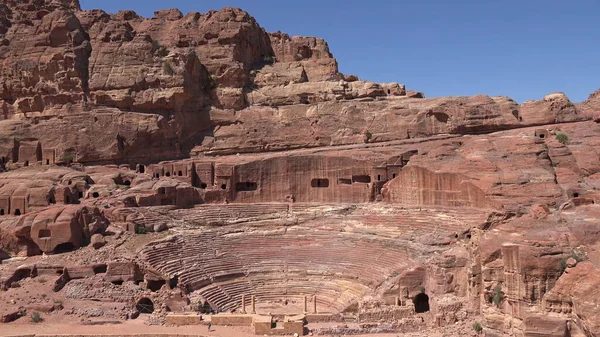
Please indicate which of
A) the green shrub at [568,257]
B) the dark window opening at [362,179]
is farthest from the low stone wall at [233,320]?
the dark window opening at [362,179]

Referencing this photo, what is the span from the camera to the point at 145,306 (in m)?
26.4

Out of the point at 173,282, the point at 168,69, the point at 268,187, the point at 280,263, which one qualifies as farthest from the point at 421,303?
the point at 168,69

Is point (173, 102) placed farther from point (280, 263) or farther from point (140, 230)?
point (280, 263)

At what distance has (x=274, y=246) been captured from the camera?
106 feet

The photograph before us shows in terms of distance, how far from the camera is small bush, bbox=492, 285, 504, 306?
20.7 meters

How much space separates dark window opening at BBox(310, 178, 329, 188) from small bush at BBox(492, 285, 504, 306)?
18.6 metres

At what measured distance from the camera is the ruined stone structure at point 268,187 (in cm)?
2345

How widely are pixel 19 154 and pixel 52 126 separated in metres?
3.23

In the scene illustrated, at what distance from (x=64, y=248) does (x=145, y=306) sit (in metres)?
7.34

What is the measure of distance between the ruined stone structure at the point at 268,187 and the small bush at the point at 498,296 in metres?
0.11

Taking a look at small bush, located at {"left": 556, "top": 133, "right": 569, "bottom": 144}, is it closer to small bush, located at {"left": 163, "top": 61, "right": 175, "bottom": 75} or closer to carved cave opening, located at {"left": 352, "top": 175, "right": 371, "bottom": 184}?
carved cave opening, located at {"left": 352, "top": 175, "right": 371, "bottom": 184}

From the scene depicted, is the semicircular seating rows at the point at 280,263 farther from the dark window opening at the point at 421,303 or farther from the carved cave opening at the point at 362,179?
the carved cave opening at the point at 362,179

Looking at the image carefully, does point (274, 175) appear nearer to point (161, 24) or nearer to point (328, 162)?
point (328, 162)

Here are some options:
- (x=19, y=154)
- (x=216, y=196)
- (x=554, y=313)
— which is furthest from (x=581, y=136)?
(x=19, y=154)
